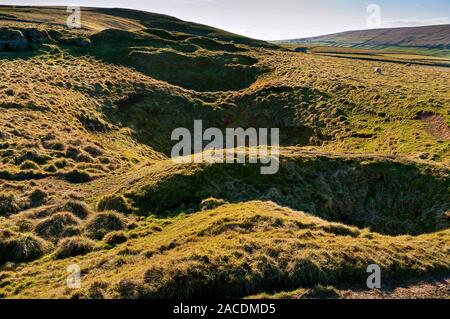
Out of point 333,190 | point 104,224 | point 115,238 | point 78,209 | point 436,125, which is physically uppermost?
point 436,125

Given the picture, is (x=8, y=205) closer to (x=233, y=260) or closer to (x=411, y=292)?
(x=233, y=260)

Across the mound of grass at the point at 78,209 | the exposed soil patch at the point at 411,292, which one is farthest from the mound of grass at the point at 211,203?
the exposed soil patch at the point at 411,292

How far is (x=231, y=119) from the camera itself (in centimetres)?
5547

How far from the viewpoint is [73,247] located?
71.5 feet

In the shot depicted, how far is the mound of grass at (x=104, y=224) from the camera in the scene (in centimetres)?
2344

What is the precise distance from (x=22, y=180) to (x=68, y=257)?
450 inches

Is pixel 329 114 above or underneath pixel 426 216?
above

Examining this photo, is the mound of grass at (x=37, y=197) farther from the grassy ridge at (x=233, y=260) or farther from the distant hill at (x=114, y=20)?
the distant hill at (x=114, y=20)

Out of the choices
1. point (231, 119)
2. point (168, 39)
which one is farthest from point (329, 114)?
point (168, 39)

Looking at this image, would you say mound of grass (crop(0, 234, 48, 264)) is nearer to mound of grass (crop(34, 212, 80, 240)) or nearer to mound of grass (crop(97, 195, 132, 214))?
mound of grass (crop(34, 212, 80, 240))

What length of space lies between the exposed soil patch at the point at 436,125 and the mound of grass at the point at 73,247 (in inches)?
1420

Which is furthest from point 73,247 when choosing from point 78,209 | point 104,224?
point 78,209

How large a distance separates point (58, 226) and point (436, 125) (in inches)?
1574
